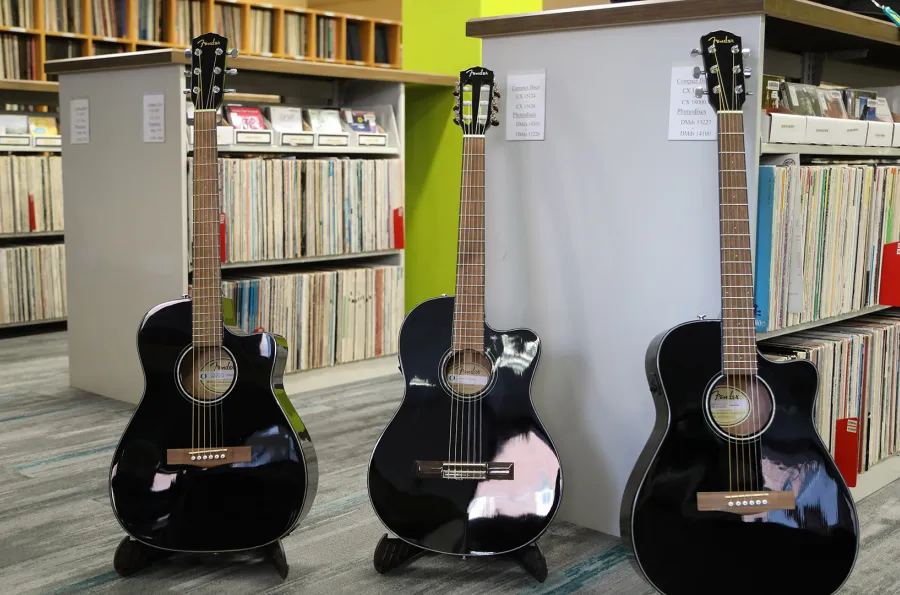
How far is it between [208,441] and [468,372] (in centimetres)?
57

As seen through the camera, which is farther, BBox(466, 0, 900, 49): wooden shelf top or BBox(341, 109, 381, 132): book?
BBox(341, 109, 381, 132): book

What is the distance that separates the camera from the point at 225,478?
2020 mm

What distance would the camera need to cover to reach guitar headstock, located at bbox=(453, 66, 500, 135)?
2.11 m

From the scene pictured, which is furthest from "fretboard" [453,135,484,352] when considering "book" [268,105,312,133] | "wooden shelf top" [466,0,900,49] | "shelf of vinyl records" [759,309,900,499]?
"book" [268,105,312,133]

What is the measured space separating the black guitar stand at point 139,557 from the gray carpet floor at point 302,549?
0.02 metres

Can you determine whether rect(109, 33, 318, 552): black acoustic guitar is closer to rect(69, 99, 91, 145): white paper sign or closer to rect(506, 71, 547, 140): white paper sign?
rect(506, 71, 547, 140): white paper sign

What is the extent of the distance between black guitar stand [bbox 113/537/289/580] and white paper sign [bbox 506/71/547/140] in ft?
3.57

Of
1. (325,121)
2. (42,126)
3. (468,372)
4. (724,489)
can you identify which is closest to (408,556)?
(468,372)

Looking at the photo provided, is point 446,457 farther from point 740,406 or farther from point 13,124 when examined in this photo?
point 13,124

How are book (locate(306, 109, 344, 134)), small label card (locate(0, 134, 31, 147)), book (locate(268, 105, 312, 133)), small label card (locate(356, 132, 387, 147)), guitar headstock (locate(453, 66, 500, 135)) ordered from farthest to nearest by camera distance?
small label card (locate(0, 134, 31, 147)) < small label card (locate(356, 132, 387, 147)) < book (locate(306, 109, 344, 134)) < book (locate(268, 105, 312, 133)) < guitar headstock (locate(453, 66, 500, 135))

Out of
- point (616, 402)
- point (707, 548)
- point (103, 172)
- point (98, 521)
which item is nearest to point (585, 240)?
point (616, 402)

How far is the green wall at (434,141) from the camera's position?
4266 mm

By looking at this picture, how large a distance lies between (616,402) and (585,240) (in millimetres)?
385

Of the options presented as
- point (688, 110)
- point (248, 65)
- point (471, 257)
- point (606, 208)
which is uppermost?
point (248, 65)
